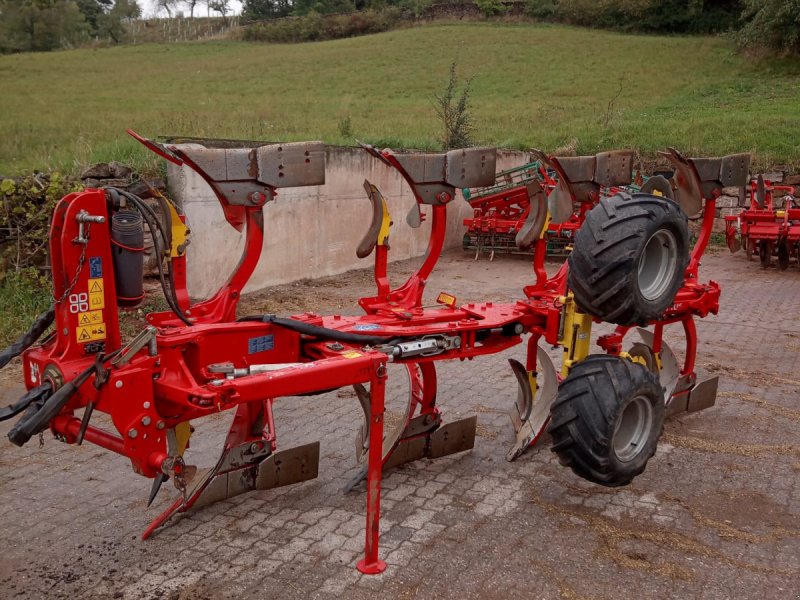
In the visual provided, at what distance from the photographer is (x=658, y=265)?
4.32m

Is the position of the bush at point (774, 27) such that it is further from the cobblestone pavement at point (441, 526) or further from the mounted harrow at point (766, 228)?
the cobblestone pavement at point (441, 526)

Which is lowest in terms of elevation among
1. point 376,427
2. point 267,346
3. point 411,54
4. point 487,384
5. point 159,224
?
point 487,384

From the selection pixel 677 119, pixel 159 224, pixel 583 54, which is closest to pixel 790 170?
pixel 677 119

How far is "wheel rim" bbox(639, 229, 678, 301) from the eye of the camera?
13.9 ft

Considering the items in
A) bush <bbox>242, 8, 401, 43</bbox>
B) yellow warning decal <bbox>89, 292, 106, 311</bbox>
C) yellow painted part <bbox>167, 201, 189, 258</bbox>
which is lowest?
yellow warning decal <bbox>89, 292, 106, 311</bbox>

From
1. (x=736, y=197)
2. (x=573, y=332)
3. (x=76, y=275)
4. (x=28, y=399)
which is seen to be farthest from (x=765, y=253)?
(x=28, y=399)

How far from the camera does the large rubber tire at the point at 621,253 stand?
12.8 ft

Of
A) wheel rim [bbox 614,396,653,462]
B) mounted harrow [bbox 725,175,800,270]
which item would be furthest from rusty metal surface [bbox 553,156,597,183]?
mounted harrow [bbox 725,175,800,270]

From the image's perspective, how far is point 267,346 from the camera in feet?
12.4

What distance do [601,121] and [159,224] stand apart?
20.8 m

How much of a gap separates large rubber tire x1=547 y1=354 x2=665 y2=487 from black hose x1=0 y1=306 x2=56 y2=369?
252cm

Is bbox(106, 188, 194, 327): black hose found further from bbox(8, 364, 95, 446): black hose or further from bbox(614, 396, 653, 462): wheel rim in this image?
bbox(614, 396, 653, 462): wheel rim

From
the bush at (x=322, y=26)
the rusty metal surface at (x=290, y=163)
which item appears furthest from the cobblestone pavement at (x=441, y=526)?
the bush at (x=322, y=26)

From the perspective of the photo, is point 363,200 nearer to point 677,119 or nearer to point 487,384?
point 487,384
